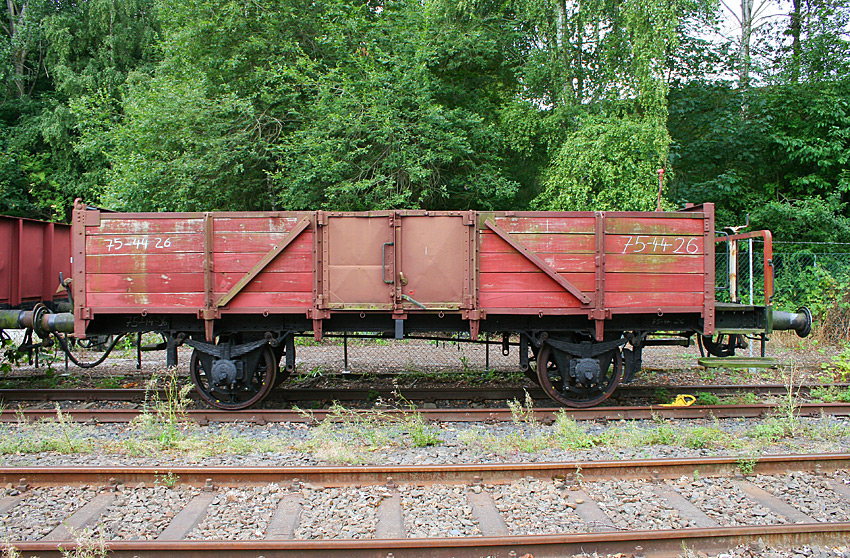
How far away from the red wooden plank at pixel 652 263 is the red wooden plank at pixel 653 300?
0.97 ft

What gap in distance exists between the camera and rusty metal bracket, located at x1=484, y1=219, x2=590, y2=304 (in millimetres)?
6617

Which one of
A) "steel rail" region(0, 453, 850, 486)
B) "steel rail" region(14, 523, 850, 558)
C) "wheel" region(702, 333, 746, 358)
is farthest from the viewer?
"wheel" region(702, 333, 746, 358)

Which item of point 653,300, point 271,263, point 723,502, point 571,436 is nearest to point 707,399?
point 653,300

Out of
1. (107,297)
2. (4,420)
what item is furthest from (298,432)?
(4,420)

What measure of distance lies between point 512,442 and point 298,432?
248 cm

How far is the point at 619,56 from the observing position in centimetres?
1392

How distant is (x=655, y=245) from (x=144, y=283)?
254 inches

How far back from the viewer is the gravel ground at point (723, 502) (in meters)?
4.05

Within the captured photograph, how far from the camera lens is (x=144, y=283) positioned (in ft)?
22.3

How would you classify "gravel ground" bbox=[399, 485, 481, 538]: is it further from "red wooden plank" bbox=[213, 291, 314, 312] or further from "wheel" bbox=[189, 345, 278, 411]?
"wheel" bbox=[189, 345, 278, 411]

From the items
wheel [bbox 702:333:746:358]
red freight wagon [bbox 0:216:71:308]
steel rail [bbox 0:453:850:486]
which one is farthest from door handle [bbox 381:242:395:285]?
red freight wagon [bbox 0:216:71:308]

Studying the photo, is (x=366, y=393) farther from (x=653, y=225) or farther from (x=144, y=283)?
(x=653, y=225)

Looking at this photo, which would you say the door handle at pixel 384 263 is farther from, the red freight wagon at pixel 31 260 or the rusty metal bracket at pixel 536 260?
the red freight wagon at pixel 31 260

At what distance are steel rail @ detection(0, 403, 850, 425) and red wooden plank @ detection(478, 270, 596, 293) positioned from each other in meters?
1.56
